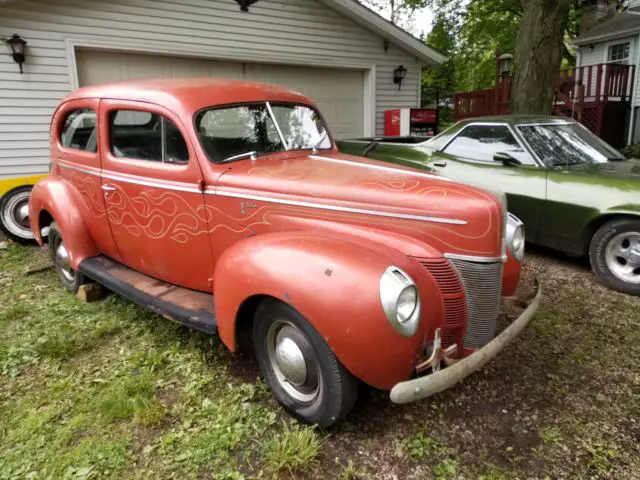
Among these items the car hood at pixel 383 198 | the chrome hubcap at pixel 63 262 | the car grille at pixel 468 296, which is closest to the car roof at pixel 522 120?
the car hood at pixel 383 198

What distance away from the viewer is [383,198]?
8.45ft

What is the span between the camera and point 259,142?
3.43 metres

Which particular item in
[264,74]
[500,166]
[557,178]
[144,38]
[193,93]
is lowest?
[557,178]

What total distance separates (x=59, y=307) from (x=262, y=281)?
2.81 metres

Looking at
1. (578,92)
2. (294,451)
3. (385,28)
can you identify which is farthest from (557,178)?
(578,92)

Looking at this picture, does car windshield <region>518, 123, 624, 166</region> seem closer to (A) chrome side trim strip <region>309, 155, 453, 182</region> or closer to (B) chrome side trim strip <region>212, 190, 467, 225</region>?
(A) chrome side trim strip <region>309, 155, 453, 182</region>

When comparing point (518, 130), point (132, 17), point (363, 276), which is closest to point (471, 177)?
point (518, 130)

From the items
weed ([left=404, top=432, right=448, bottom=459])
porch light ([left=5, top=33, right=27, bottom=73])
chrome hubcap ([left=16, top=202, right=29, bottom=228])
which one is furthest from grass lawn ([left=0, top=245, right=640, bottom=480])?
porch light ([left=5, top=33, right=27, bottom=73])

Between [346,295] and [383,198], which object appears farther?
[383,198]

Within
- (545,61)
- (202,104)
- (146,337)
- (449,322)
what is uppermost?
(545,61)

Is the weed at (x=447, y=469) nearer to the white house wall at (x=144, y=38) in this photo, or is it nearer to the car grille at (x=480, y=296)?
the car grille at (x=480, y=296)

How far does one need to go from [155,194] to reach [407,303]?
213cm

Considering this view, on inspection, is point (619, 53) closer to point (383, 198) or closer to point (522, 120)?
point (522, 120)

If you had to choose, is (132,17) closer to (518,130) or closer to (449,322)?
(518,130)
